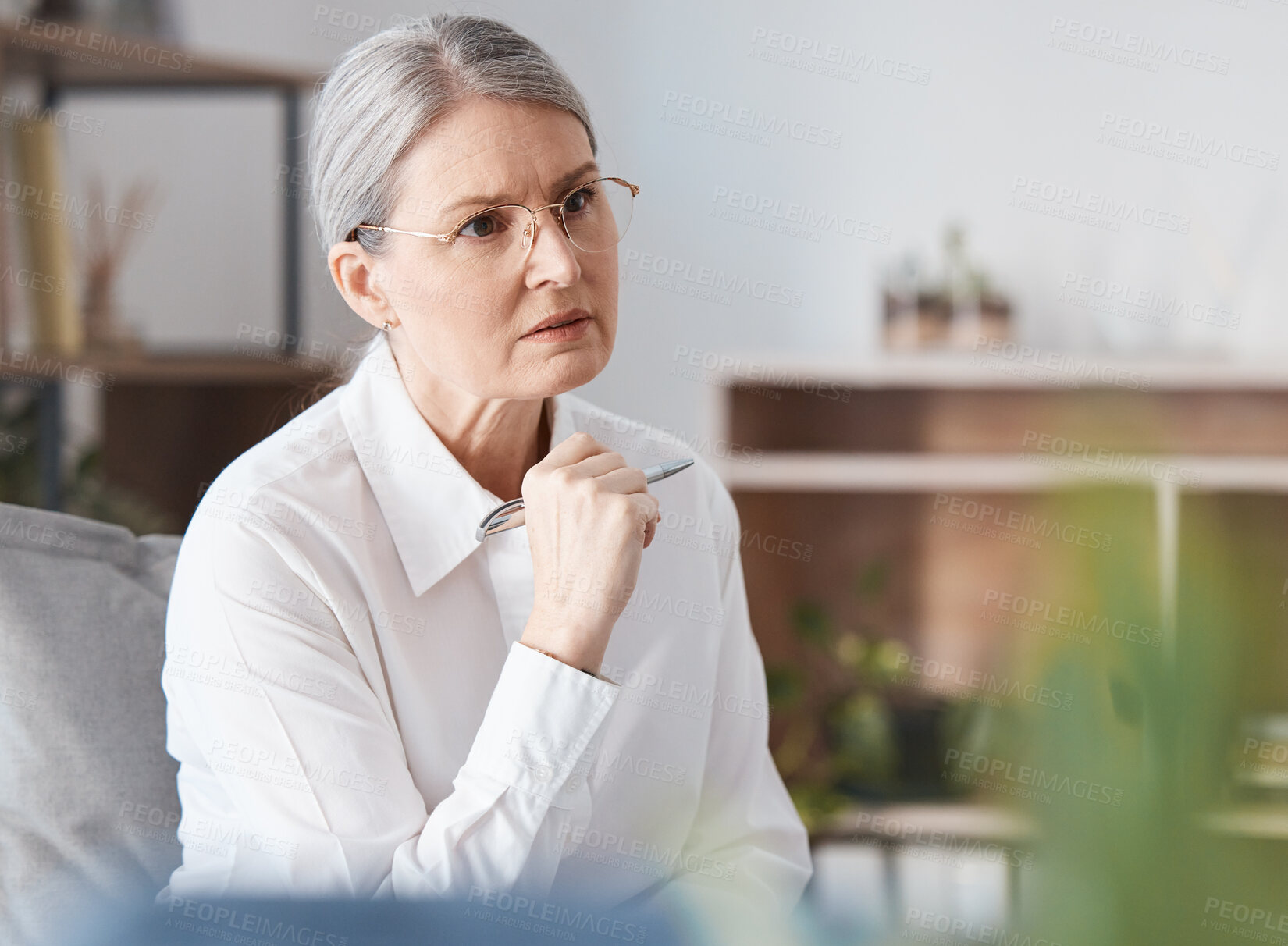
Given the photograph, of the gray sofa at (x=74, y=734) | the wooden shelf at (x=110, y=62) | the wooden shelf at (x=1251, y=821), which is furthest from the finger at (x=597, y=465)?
the wooden shelf at (x=110, y=62)

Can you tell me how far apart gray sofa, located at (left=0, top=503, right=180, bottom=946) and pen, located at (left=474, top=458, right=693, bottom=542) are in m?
0.33

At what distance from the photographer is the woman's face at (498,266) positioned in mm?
1046

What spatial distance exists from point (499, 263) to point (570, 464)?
193mm

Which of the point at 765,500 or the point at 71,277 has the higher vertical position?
the point at 71,277

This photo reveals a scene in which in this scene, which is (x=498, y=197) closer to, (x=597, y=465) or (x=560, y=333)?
→ (x=560, y=333)

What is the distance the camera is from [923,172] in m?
2.82

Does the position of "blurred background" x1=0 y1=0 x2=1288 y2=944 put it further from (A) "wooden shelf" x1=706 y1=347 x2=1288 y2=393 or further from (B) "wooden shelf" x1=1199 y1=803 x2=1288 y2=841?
(B) "wooden shelf" x1=1199 y1=803 x2=1288 y2=841

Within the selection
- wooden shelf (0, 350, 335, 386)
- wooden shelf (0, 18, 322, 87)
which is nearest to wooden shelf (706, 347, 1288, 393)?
wooden shelf (0, 350, 335, 386)

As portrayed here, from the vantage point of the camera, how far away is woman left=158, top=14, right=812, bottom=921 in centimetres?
97

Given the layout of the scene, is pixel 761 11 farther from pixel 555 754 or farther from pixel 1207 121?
pixel 555 754

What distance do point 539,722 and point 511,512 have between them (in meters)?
0.24

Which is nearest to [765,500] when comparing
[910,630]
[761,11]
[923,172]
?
[910,630]

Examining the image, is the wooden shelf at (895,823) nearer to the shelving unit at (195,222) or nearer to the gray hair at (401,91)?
the shelving unit at (195,222)

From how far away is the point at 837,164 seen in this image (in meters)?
2.85
